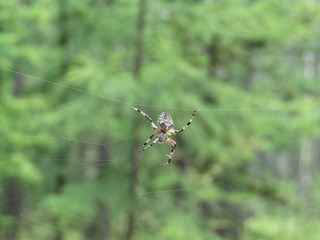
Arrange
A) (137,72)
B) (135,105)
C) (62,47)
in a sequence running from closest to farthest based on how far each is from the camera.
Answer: (135,105) → (137,72) → (62,47)

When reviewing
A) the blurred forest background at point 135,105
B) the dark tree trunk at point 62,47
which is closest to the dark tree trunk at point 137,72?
Answer: the blurred forest background at point 135,105

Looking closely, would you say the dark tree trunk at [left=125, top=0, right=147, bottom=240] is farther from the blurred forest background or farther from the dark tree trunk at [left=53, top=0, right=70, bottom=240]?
the dark tree trunk at [left=53, top=0, right=70, bottom=240]

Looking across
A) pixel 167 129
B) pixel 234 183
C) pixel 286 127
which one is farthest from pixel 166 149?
pixel 234 183

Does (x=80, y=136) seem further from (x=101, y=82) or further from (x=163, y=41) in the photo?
(x=163, y=41)

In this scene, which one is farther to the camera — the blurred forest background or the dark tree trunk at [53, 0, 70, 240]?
the dark tree trunk at [53, 0, 70, 240]

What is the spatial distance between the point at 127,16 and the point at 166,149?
262 cm

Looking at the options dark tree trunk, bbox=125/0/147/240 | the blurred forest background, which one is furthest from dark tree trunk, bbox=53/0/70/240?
dark tree trunk, bbox=125/0/147/240

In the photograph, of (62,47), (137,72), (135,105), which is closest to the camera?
(135,105)

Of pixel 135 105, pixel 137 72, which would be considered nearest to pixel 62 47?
pixel 137 72

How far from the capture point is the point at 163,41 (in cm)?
778

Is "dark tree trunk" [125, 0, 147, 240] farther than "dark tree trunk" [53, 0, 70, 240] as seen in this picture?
No

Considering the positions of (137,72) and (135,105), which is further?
(137,72)

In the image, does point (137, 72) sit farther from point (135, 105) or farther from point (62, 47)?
point (62, 47)

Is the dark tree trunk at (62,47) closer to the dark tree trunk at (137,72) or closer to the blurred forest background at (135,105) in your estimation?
the blurred forest background at (135,105)
